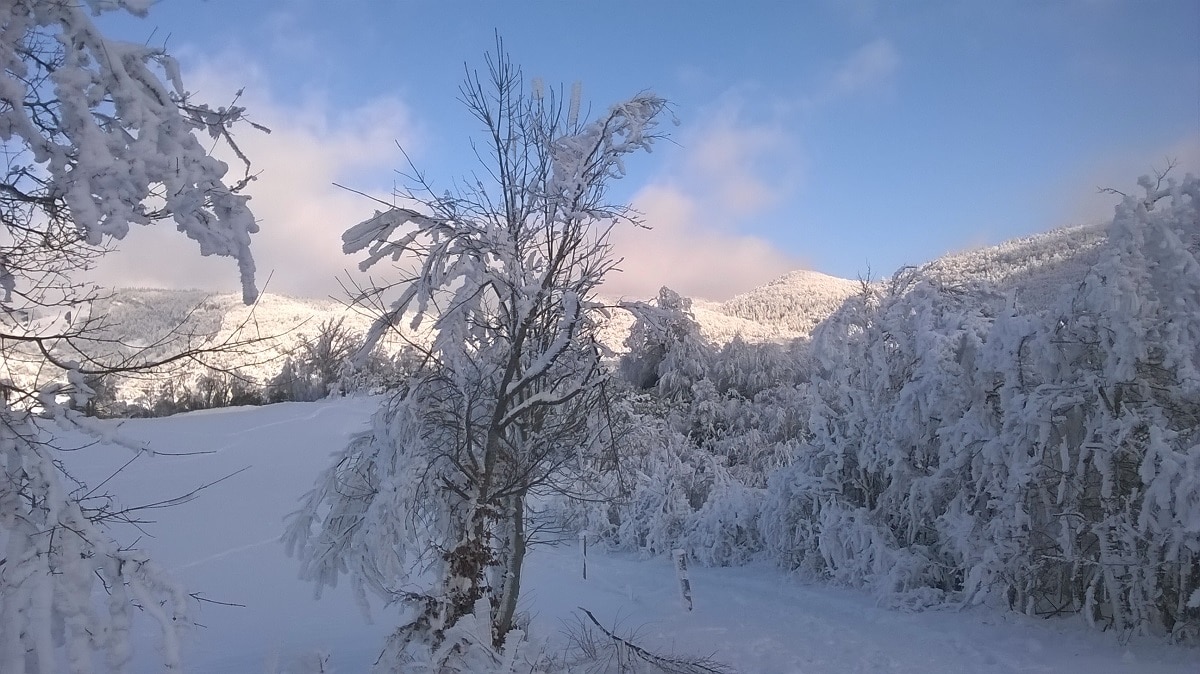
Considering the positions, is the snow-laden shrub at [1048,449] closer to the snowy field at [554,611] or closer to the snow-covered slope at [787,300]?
the snowy field at [554,611]

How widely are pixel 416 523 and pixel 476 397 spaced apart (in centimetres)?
143

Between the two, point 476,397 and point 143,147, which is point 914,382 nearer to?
point 476,397

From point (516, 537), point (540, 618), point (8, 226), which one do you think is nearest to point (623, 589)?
point (540, 618)

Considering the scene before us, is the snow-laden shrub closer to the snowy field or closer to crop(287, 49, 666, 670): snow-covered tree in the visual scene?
the snowy field

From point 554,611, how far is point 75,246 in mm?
7978

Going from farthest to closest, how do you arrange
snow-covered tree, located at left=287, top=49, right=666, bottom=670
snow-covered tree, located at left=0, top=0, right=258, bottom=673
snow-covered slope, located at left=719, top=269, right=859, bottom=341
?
snow-covered slope, located at left=719, top=269, right=859, bottom=341
snow-covered tree, located at left=287, top=49, right=666, bottom=670
snow-covered tree, located at left=0, top=0, right=258, bottom=673

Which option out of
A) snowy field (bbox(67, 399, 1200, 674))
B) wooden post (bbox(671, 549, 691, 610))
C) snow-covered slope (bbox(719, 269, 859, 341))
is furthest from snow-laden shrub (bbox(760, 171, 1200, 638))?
snow-covered slope (bbox(719, 269, 859, 341))

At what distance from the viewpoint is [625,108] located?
18.1 feet

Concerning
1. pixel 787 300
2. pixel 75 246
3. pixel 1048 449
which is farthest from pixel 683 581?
pixel 787 300

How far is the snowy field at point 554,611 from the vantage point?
6598 mm

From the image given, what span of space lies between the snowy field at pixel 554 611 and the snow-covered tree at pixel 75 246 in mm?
818

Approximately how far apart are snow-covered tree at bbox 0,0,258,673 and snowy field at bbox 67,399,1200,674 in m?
0.82

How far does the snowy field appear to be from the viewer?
6598mm

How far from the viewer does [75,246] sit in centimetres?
338
